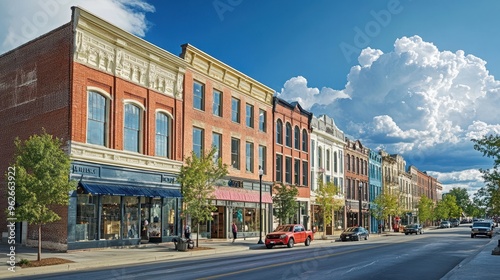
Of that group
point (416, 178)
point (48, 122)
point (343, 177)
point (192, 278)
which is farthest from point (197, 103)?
point (416, 178)

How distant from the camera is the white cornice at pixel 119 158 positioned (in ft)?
87.1

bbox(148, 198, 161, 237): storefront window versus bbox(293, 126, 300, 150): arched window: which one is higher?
bbox(293, 126, 300, 150): arched window

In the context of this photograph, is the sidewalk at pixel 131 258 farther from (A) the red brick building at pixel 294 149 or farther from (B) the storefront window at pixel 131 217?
(A) the red brick building at pixel 294 149

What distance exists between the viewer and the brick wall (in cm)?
2703

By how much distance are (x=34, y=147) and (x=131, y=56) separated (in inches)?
444

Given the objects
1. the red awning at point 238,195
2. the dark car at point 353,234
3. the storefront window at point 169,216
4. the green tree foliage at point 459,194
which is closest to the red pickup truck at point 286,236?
the red awning at point 238,195

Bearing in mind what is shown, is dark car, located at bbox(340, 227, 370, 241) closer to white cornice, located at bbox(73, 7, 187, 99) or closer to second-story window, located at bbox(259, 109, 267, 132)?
second-story window, located at bbox(259, 109, 267, 132)

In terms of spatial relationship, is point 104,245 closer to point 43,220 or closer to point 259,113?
point 43,220

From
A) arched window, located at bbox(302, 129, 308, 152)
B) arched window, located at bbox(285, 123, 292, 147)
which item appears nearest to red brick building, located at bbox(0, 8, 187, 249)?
arched window, located at bbox(285, 123, 292, 147)

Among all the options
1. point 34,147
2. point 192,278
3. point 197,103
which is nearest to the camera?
point 192,278

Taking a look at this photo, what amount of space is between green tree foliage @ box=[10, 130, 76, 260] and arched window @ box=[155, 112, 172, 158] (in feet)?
37.3

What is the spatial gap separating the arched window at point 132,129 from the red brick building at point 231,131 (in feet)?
14.2

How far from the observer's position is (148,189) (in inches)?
1218

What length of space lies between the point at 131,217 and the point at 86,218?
11.5 feet
